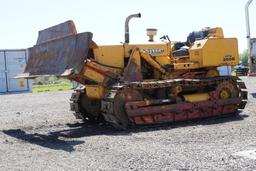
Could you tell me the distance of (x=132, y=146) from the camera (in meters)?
8.12

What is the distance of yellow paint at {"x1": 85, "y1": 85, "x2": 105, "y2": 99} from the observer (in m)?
11.1

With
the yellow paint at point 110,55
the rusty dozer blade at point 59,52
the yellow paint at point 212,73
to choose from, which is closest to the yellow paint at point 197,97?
the yellow paint at point 212,73

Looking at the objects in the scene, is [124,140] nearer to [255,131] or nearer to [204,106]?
[255,131]

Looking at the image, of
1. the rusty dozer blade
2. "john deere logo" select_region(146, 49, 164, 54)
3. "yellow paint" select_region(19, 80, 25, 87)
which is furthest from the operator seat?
"yellow paint" select_region(19, 80, 25, 87)

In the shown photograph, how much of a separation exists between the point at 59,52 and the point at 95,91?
4.33 ft

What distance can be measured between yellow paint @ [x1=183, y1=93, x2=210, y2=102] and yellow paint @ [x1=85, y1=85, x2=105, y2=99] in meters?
2.08

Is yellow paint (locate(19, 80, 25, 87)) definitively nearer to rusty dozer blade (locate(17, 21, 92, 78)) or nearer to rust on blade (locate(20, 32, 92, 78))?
rusty dozer blade (locate(17, 21, 92, 78))

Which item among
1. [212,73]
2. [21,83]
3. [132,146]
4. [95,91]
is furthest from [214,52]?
[21,83]

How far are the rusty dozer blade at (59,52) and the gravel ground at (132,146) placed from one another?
146 centimetres

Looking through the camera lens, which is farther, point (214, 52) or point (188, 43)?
point (188, 43)

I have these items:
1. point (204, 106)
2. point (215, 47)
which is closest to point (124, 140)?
point (204, 106)

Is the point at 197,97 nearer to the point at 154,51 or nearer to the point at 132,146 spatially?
the point at 154,51

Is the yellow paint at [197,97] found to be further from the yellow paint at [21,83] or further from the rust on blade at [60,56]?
the yellow paint at [21,83]

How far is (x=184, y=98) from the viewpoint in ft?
37.4
